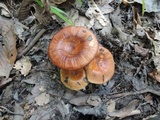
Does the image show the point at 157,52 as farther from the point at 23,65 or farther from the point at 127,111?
the point at 23,65

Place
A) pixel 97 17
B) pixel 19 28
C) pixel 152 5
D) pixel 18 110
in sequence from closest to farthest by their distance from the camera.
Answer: pixel 18 110
pixel 19 28
pixel 97 17
pixel 152 5

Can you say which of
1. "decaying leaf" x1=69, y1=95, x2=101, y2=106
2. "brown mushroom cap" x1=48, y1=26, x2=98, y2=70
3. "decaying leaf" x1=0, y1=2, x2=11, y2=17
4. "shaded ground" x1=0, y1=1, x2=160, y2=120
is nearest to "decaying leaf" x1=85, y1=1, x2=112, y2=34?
"shaded ground" x1=0, y1=1, x2=160, y2=120

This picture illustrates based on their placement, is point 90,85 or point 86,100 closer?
point 86,100

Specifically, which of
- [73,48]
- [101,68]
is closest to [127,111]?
[101,68]

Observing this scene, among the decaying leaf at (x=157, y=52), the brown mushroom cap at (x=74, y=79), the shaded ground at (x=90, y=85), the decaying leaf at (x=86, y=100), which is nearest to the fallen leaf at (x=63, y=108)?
the shaded ground at (x=90, y=85)

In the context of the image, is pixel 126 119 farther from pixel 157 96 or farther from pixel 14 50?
pixel 14 50

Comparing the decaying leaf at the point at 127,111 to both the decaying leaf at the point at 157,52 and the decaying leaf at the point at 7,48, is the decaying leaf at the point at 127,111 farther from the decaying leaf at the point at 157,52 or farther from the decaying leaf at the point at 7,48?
the decaying leaf at the point at 7,48
